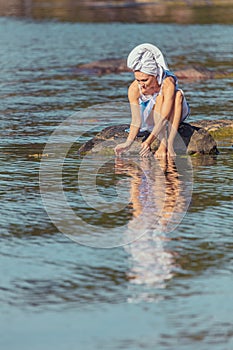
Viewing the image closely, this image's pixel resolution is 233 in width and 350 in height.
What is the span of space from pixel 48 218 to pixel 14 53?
51.9 ft

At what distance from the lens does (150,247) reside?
245 inches

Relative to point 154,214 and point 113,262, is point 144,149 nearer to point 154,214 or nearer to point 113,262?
point 154,214

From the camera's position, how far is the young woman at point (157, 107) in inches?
361

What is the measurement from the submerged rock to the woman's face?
2.02 ft

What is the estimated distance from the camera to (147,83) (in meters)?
9.15

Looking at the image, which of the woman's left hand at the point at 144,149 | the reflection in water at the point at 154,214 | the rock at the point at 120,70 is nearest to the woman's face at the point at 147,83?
the woman's left hand at the point at 144,149

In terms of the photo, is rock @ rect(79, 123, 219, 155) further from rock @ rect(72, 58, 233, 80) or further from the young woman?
rock @ rect(72, 58, 233, 80)

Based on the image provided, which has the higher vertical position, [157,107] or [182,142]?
[157,107]

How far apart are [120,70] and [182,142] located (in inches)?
376

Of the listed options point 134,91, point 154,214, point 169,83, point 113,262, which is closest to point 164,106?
point 169,83

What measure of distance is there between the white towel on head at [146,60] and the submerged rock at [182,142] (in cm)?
92

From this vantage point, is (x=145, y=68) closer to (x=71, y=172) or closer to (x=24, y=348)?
(x=71, y=172)

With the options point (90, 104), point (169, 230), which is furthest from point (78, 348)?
point (90, 104)

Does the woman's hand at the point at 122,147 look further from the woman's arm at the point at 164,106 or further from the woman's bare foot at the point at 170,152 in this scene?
the woman's bare foot at the point at 170,152
